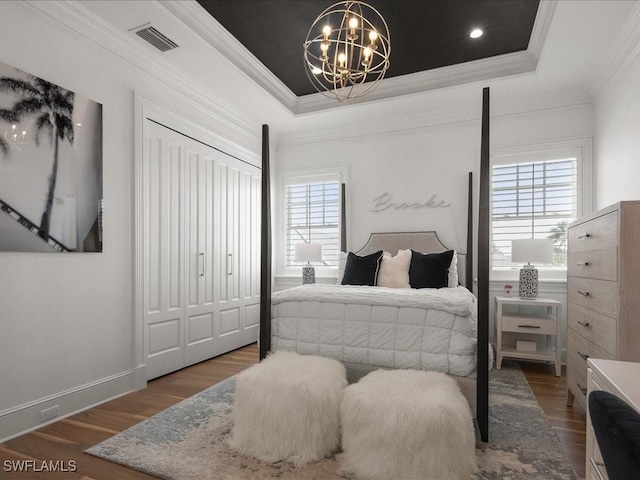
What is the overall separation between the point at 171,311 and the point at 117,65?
211cm

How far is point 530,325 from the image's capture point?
11.3 ft

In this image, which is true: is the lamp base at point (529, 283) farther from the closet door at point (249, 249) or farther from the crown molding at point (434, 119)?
the closet door at point (249, 249)

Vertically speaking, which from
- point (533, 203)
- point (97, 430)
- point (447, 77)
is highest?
point (447, 77)

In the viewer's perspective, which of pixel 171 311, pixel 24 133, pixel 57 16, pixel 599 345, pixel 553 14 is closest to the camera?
pixel 599 345

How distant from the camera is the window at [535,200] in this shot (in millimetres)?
3848

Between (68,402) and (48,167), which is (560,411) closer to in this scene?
(68,402)

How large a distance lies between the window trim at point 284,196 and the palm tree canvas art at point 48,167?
2.75m

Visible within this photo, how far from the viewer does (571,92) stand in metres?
3.78

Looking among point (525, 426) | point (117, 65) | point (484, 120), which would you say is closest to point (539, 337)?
point (525, 426)

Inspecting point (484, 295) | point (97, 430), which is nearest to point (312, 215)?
point (484, 295)

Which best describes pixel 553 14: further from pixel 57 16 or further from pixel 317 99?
pixel 57 16

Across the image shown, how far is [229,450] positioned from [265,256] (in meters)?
1.19

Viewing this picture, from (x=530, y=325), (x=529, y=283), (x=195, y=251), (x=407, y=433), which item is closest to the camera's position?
(x=407, y=433)

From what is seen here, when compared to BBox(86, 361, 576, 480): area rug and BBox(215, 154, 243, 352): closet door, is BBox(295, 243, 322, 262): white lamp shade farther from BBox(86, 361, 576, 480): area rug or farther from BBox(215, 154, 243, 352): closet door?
BBox(86, 361, 576, 480): area rug
